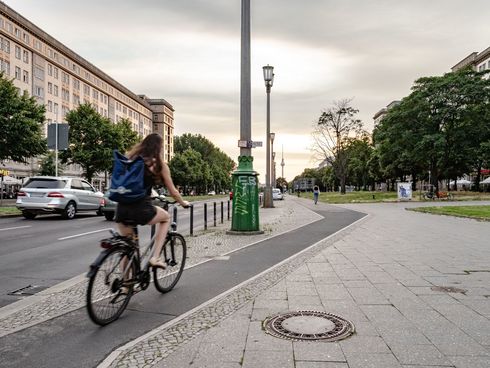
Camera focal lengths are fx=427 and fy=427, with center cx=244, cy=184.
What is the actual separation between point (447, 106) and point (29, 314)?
4410 centimetres

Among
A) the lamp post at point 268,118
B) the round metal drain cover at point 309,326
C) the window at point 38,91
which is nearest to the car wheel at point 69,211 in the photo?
the lamp post at point 268,118

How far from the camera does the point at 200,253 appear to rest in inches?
341

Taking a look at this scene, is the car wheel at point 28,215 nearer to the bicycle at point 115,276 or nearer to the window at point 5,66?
the bicycle at point 115,276

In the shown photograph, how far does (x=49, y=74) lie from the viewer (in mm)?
69812

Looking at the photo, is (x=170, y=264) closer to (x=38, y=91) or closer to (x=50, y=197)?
(x=50, y=197)

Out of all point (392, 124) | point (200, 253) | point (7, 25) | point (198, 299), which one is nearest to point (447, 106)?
point (392, 124)

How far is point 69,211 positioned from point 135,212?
579 inches

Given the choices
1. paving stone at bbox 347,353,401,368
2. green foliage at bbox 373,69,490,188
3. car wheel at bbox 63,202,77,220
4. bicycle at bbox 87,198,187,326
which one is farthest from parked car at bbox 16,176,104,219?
green foliage at bbox 373,69,490,188

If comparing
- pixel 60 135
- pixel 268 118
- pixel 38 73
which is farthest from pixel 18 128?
pixel 38 73

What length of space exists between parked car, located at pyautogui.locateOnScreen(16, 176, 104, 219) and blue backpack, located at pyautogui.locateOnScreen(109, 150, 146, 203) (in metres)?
14.2

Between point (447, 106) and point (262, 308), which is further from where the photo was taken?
point (447, 106)

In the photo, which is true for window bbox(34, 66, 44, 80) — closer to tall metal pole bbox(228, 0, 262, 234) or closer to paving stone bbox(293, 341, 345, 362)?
tall metal pole bbox(228, 0, 262, 234)

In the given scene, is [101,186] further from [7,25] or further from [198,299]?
[198,299]

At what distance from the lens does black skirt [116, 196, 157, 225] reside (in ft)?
14.5
